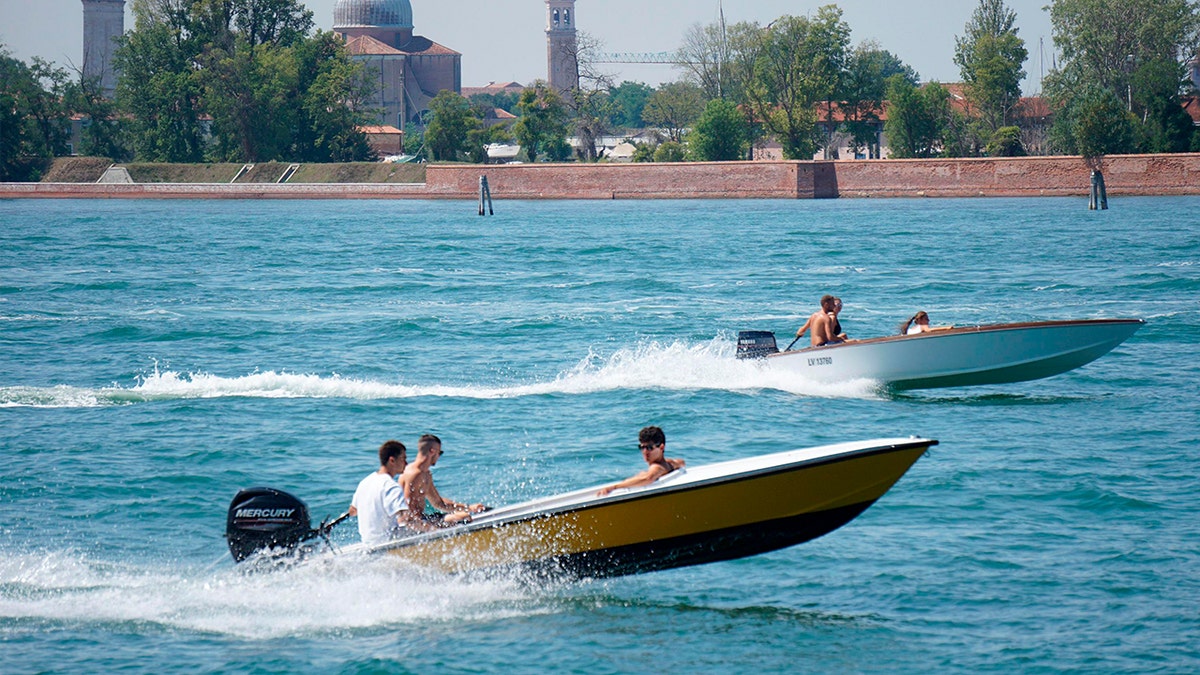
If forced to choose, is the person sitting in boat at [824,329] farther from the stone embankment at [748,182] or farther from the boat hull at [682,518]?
the stone embankment at [748,182]

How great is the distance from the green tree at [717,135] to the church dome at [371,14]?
74679mm

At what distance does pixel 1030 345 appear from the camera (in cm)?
1872


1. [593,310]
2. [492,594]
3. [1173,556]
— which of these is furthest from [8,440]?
[593,310]

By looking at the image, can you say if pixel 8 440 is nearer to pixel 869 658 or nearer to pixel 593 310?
pixel 869 658

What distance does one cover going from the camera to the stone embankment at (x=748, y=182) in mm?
76562

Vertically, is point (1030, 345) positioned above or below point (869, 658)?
above

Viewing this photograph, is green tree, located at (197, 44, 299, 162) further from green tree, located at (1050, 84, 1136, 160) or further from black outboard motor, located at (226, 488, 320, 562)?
black outboard motor, located at (226, 488, 320, 562)

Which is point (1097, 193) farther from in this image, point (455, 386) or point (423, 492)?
point (423, 492)

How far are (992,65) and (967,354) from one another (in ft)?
247

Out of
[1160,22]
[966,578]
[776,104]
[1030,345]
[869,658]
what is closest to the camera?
[869,658]

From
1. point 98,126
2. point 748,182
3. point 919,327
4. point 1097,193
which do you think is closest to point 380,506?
point 919,327

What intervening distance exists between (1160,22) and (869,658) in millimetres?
89517

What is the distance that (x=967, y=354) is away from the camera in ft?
61.0

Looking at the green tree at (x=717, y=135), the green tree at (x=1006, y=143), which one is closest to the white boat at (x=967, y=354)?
the green tree at (x=1006, y=143)
